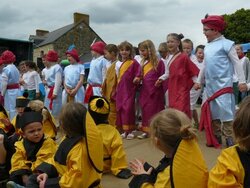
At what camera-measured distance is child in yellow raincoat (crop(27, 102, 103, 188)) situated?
125 inches

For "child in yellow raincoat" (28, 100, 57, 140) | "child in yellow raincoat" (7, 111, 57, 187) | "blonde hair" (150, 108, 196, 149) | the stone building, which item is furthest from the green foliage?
"blonde hair" (150, 108, 196, 149)

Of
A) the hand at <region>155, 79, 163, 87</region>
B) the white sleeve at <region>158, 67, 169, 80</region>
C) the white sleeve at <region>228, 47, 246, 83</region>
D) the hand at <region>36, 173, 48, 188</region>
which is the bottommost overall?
the hand at <region>36, 173, 48, 188</region>

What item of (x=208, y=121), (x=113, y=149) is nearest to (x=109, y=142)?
(x=113, y=149)

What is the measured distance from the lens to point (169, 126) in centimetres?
254

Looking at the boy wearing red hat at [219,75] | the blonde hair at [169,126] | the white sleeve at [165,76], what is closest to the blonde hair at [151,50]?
the white sleeve at [165,76]

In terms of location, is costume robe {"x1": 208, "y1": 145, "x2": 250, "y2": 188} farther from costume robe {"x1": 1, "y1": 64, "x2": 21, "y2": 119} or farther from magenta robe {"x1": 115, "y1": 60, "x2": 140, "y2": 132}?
costume robe {"x1": 1, "y1": 64, "x2": 21, "y2": 119}

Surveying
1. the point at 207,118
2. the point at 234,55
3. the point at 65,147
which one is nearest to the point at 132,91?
the point at 207,118

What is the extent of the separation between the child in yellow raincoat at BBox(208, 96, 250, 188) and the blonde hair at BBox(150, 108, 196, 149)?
32 cm

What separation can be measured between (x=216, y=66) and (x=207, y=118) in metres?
0.73

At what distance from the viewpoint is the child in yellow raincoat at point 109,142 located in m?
4.34

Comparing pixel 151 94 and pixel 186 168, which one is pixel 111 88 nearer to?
pixel 151 94

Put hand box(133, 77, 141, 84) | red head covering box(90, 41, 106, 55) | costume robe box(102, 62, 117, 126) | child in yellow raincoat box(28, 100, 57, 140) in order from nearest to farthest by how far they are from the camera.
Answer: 1. child in yellow raincoat box(28, 100, 57, 140)
2. hand box(133, 77, 141, 84)
3. costume robe box(102, 62, 117, 126)
4. red head covering box(90, 41, 106, 55)

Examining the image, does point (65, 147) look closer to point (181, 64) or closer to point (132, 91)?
point (181, 64)

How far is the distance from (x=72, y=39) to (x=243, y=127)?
145 feet
